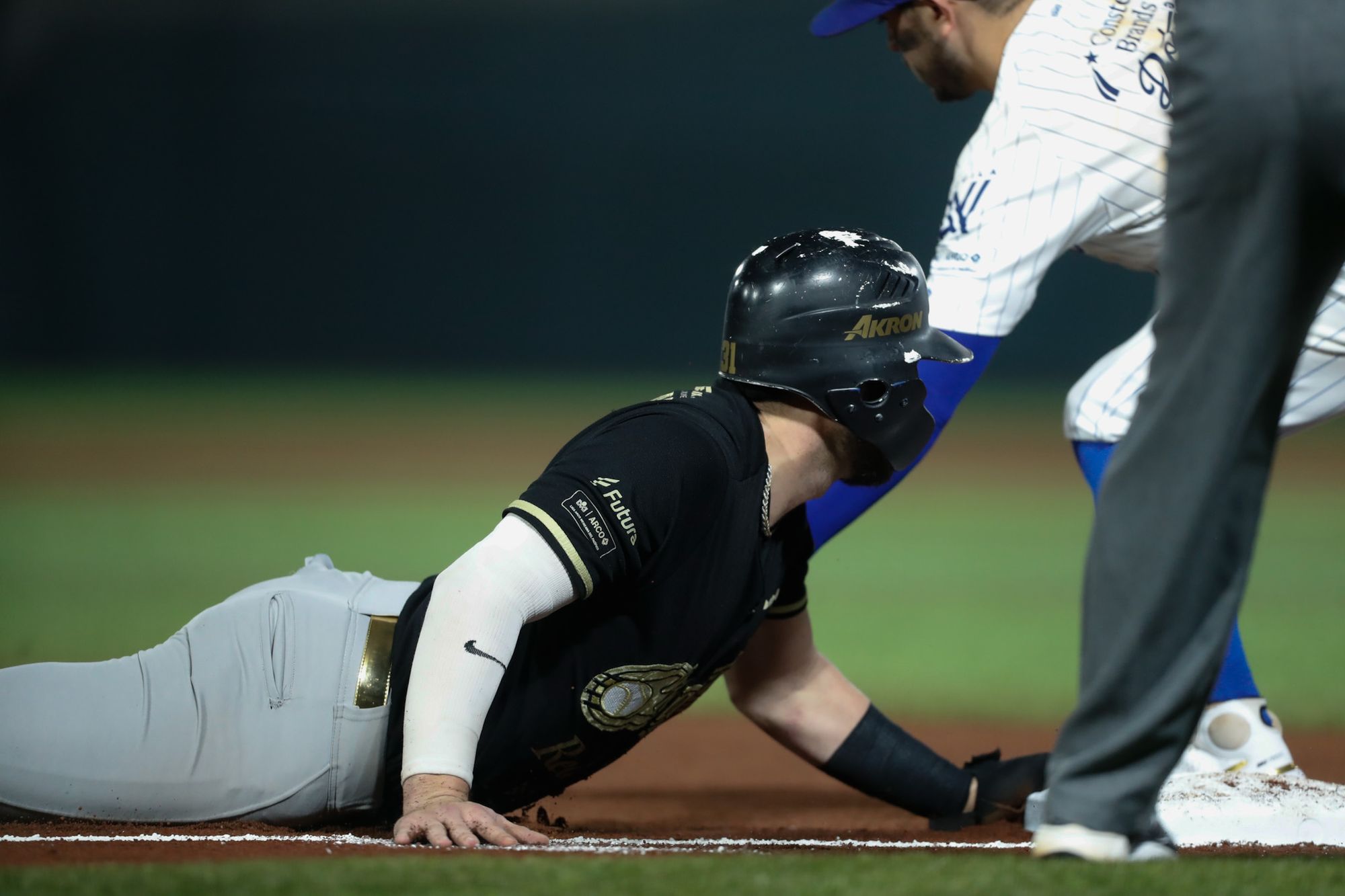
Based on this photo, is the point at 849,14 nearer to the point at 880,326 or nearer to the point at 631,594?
the point at 880,326

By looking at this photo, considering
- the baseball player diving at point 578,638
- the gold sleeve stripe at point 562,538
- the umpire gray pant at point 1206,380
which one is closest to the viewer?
the umpire gray pant at point 1206,380

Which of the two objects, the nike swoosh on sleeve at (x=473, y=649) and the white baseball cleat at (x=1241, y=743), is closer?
the nike swoosh on sleeve at (x=473, y=649)

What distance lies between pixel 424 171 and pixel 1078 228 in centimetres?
1479

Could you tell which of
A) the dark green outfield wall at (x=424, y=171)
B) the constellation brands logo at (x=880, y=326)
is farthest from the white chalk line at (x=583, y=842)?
the dark green outfield wall at (x=424, y=171)

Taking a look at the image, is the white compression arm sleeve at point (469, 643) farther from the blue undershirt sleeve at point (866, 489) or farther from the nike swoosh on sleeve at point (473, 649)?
the blue undershirt sleeve at point (866, 489)

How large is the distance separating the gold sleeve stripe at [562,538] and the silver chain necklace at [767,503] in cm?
38

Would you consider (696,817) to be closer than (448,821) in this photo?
No

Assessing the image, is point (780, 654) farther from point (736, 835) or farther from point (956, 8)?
point (956, 8)

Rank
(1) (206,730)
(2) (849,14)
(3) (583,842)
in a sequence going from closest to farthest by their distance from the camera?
(3) (583,842) < (1) (206,730) < (2) (849,14)

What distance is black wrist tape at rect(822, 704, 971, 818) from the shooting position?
3078 mm

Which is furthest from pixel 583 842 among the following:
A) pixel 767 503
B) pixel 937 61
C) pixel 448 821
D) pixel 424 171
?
pixel 424 171

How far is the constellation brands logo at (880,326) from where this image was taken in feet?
8.29

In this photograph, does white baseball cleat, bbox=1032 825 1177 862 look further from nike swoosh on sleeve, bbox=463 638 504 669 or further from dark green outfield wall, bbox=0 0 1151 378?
dark green outfield wall, bbox=0 0 1151 378

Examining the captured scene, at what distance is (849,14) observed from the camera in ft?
11.6
